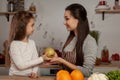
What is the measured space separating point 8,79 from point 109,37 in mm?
2523

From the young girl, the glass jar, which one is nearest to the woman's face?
the young girl

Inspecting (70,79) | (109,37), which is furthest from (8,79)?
(109,37)

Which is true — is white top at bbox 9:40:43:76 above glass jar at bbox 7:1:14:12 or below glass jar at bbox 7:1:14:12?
below

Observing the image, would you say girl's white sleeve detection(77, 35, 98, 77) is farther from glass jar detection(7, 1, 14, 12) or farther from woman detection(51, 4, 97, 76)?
glass jar detection(7, 1, 14, 12)

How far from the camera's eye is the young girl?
6.00 feet

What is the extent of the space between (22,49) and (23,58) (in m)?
0.08

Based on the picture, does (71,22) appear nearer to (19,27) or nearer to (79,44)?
(79,44)

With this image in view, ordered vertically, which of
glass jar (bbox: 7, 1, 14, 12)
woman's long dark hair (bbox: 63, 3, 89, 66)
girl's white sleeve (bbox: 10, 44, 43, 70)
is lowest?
girl's white sleeve (bbox: 10, 44, 43, 70)

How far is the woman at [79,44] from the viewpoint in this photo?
5.90ft

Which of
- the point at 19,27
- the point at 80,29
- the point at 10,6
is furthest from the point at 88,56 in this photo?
the point at 10,6

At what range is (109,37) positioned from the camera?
12.5ft

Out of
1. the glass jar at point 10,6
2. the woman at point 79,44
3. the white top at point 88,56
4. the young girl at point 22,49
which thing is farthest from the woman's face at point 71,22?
the glass jar at point 10,6

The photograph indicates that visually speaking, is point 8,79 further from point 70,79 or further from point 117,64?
point 117,64

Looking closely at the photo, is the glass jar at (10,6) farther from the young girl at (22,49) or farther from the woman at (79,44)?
the woman at (79,44)
